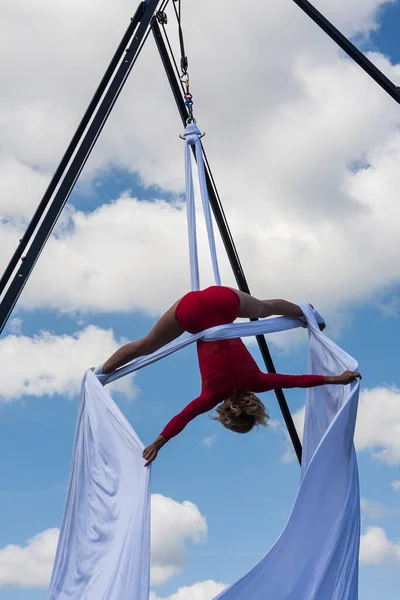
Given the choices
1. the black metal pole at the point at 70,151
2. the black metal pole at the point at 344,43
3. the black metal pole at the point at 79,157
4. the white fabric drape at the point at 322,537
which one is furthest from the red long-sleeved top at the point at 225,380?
the black metal pole at the point at 344,43

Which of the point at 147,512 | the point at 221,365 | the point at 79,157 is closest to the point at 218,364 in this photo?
the point at 221,365

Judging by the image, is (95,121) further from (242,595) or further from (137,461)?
(242,595)

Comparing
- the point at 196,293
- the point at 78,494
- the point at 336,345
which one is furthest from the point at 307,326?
the point at 78,494

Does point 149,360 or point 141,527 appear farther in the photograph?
point 149,360

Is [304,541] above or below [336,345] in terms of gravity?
below

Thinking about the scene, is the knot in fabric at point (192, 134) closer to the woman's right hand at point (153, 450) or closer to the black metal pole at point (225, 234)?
the black metal pole at point (225, 234)

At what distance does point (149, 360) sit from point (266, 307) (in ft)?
2.64

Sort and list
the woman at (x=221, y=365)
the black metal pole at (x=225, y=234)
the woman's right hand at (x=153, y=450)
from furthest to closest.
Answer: the black metal pole at (x=225, y=234) < the woman at (x=221, y=365) < the woman's right hand at (x=153, y=450)

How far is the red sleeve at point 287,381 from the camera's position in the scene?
477 centimetres

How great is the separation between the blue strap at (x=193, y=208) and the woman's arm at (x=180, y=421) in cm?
84

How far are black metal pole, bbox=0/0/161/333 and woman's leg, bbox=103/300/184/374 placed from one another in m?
0.72

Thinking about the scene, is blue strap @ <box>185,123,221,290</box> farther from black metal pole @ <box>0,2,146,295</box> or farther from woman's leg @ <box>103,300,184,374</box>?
black metal pole @ <box>0,2,146,295</box>

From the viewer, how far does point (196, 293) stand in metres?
4.96

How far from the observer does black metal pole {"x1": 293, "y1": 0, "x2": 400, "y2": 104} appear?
5852 millimetres
